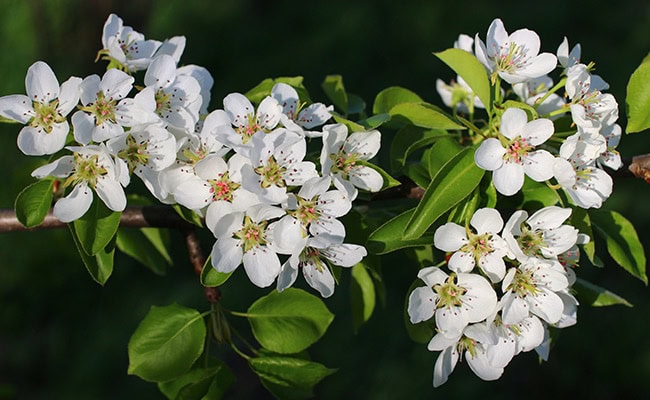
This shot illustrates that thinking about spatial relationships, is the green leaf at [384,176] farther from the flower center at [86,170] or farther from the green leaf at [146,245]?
the green leaf at [146,245]

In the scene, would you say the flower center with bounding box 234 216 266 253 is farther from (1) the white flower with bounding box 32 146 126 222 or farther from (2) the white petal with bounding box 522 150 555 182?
(2) the white petal with bounding box 522 150 555 182

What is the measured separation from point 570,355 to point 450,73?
7.96 ft

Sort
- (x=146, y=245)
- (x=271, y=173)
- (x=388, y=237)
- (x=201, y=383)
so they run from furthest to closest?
1. (x=146, y=245)
2. (x=201, y=383)
3. (x=388, y=237)
4. (x=271, y=173)

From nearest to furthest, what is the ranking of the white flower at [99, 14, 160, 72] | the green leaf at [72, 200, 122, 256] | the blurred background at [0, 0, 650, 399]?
the green leaf at [72, 200, 122, 256] < the white flower at [99, 14, 160, 72] < the blurred background at [0, 0, 650, 399]

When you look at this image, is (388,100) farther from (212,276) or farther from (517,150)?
(212,276)

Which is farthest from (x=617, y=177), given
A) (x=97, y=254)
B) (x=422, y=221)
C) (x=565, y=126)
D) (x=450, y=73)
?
(x=450, y=73)

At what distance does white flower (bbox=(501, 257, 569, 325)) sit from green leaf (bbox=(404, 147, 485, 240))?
0.50 feet

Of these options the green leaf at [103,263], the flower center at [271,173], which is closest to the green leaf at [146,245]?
the green leaf at [103,263]

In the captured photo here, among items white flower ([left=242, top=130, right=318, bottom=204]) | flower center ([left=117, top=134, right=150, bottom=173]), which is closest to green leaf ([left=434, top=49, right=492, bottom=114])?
white flower ([left=242, top=130, right=318, bottom=204])

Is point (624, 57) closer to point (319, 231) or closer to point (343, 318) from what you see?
point (343, 318)

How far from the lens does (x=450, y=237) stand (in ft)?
4.22

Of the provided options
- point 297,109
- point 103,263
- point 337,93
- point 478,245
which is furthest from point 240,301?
point 478,245

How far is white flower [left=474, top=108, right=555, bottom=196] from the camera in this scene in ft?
4.20

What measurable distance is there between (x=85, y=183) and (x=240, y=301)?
8.26ft
